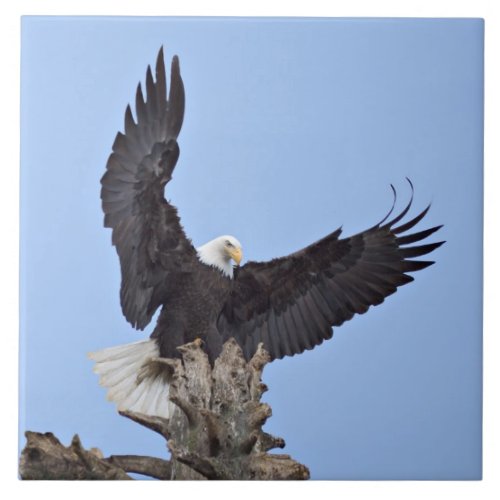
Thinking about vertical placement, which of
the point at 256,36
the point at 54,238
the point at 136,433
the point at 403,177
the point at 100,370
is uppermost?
the point at 256,36

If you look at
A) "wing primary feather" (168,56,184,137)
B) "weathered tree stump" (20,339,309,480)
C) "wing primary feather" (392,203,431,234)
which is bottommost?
"weathered tree stump" (20,339,309,480)

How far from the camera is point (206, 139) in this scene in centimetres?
413

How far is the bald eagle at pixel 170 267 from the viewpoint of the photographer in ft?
13.5

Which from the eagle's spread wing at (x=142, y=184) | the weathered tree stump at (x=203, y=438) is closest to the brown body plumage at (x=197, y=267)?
the eagle's spread wing at (x=142, y=184)

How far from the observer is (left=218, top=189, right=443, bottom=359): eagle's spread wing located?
419 centimetres

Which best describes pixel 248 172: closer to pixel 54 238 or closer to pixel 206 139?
pixel 206 139

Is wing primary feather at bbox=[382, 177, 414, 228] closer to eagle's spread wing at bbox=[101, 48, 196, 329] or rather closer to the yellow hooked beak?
the yellow hooked beak

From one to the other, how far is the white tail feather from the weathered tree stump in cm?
8

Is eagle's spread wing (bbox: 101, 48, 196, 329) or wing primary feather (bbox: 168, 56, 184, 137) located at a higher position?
wing primary feather (bbox: 168, 56, 184, 137)

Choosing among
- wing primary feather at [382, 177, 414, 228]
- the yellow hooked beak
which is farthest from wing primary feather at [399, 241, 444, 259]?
the yellow hooked beak

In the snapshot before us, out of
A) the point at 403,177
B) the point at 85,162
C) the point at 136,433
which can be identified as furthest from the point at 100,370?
the point at 403,177

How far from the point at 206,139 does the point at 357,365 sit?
1.18 meters

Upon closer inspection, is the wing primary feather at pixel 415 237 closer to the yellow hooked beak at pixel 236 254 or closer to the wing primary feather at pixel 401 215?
the wing primary feather at pixel 401 215

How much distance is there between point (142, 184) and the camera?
13.5 feet
